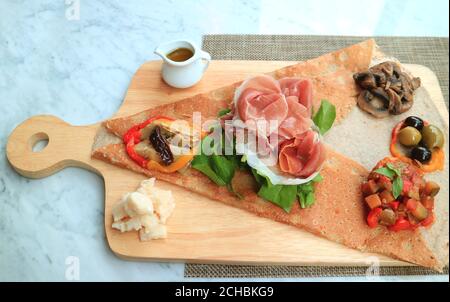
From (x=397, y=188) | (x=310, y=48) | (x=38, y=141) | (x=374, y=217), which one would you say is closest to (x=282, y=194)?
(x=374, y=217)

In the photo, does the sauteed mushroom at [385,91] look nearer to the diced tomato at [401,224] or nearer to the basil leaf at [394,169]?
the basil leaf at [394,169]

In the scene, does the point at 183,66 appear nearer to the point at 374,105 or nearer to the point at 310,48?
the point at 310,48

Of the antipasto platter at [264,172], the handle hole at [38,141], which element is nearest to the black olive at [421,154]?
Result: the antipasto platter at [264,172]

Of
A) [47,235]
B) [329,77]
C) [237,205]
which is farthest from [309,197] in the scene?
[47,235]

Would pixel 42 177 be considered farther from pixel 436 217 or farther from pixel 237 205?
pixel 436 217

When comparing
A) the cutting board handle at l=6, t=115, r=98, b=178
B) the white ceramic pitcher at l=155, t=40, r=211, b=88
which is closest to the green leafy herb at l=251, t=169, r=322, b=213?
the white ceramic pitcher at l=155, t=40, r=211, b=88

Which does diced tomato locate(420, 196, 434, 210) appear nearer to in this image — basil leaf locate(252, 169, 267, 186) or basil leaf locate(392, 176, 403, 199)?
basil leaf locate(392, 176, 403, 199)
